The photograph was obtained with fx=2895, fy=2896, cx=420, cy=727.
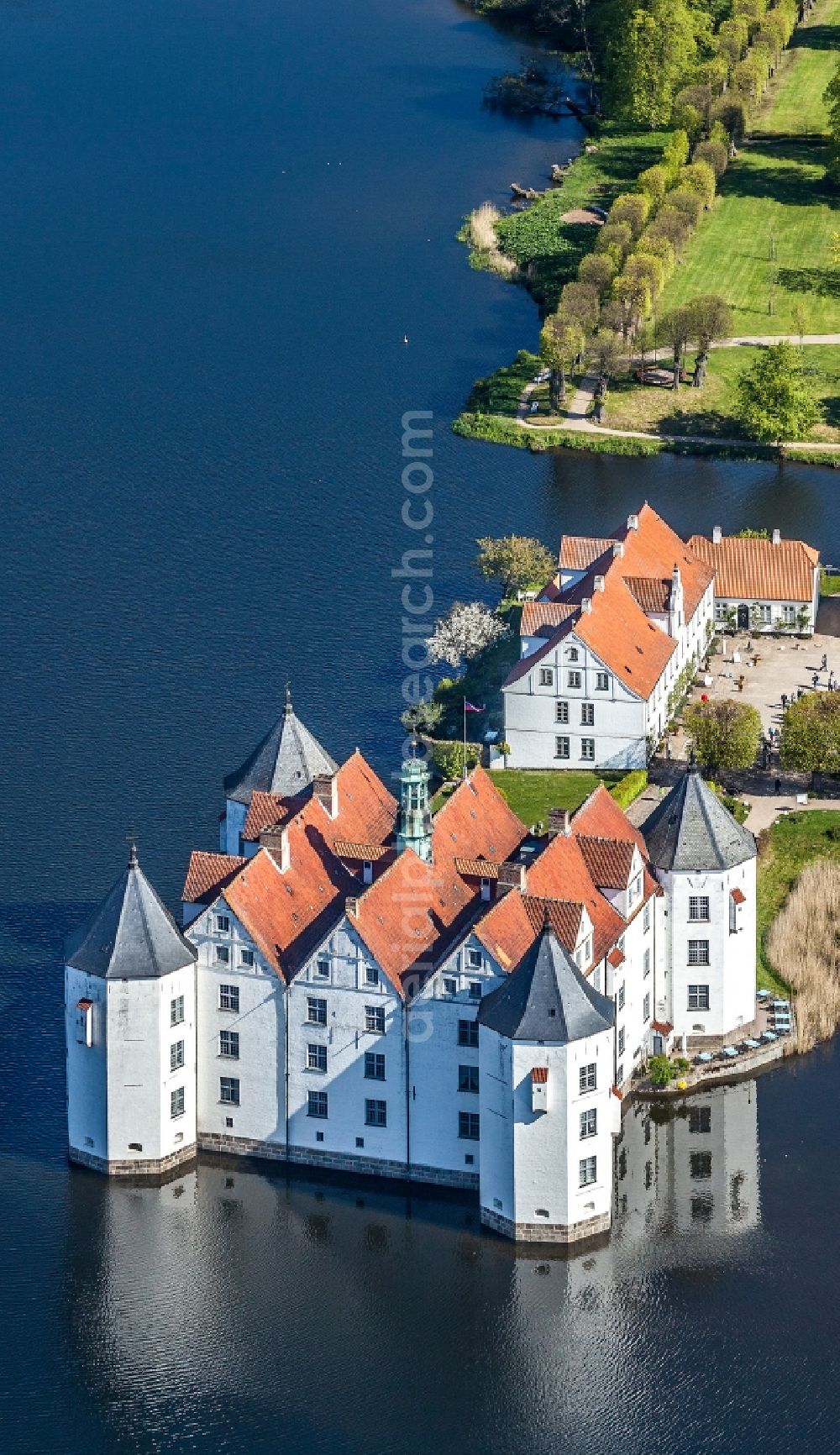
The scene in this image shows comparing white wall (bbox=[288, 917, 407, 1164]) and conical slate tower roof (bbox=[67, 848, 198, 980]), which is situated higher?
conical slate tower roof (bbox=[67, 848, 198, 980])

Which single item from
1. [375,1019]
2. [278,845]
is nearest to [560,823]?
[278,845]

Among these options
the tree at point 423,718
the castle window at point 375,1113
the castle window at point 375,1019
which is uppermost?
the tree at point 423,718

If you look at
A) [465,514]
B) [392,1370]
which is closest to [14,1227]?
[392,1370]

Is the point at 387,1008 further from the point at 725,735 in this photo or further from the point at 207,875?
the point at 725,735

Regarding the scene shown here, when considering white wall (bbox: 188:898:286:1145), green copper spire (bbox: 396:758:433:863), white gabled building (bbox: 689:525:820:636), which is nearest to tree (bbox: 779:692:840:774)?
white gabled building (bbox: 689:525:820:636)

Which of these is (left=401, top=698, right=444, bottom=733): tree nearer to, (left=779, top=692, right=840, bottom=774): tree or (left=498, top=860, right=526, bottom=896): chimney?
(left=779, top=692, right=840, bottom=774): tree

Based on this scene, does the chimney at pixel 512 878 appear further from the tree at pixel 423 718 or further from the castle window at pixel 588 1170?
the tree at pixel 423 718

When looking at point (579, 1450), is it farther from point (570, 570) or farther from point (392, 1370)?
point (570, 570)

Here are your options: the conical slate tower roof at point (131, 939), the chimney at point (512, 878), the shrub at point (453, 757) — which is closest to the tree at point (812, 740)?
the shrub at point (453, 757)
